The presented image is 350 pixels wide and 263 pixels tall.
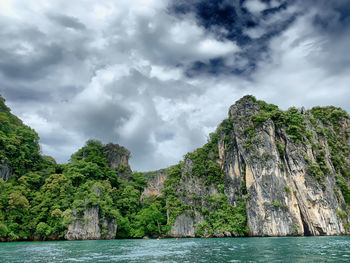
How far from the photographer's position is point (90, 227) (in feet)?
164

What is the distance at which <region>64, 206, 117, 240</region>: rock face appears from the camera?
48.5 meters

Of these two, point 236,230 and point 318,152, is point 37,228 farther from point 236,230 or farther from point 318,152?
point 318,152

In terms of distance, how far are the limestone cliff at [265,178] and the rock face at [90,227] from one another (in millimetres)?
14232

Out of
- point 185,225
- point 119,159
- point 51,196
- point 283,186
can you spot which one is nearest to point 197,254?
point 283,186

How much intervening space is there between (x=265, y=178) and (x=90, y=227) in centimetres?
3469

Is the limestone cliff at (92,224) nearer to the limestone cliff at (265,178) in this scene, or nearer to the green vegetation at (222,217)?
the limestone cliff at (265,178)

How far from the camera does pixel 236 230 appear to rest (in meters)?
53.3

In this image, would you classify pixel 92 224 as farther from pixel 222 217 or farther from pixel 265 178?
pixel 265 178

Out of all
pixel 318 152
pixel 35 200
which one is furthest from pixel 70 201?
pixel 318 152

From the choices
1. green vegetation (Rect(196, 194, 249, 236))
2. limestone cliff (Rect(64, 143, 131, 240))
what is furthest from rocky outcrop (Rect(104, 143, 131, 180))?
green vegetation (Rect(196, 194, 249, 236))

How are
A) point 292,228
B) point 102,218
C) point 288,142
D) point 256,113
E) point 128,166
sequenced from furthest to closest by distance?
point 128,166 → point 256,113 → point 288,142 → point 102,218 → point 292,228

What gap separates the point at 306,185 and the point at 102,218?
131 ft

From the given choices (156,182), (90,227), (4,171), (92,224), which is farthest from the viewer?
(156,182)

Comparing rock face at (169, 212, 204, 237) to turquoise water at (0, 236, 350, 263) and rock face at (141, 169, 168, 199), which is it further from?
turquoise water at (0, 236, 350, 263)
